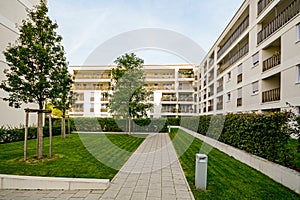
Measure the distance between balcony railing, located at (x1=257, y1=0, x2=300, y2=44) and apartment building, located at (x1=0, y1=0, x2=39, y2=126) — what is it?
1837 cm

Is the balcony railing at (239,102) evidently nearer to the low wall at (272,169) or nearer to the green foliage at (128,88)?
the green foliage at (128,88)

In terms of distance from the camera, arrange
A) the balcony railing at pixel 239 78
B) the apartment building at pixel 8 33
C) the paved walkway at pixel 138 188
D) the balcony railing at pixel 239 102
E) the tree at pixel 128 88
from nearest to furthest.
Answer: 1. the paved walkway at pixel 138 188
2. the apartment building at pixel 8 33
3. the tree at pixel 128 88
4. the balcony railing at pixel 239 102
5. the balcony railing at pixel 239 78

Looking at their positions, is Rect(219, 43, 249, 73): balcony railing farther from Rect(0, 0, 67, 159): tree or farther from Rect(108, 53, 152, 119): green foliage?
Rect(0, 0, 67, 159): tree

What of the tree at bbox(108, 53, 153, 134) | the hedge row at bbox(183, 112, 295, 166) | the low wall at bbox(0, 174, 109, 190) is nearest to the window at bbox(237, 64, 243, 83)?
the tree at bbox(108, 53, 153, 134)

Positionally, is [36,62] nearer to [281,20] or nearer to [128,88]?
[128,88]

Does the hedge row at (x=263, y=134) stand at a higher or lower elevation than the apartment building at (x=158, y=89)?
lower

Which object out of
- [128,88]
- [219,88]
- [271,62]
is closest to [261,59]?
[271,62]

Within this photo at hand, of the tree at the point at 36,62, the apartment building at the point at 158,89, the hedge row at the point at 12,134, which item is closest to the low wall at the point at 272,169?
the tree at the point at 36,62

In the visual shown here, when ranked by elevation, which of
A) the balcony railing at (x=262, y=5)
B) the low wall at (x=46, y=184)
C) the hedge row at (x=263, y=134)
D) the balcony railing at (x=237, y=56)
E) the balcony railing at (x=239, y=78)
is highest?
the balcony railing at (x=262, y=5)

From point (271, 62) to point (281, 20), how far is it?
3065mm

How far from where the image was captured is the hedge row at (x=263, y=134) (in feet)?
18.6

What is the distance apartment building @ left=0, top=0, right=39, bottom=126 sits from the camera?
1448 cm

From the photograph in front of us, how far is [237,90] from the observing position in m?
24.7

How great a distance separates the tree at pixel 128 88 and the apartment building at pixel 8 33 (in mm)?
6797
